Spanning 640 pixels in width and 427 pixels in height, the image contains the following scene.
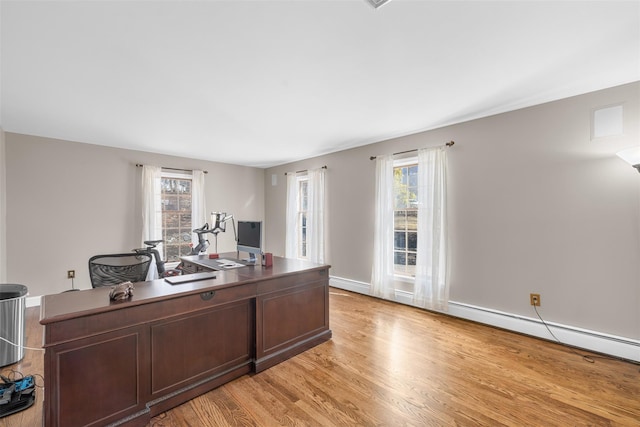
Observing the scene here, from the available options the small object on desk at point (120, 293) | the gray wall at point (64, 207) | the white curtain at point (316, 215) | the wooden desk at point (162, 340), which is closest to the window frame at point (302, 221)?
the white curtain at point (316, 215)

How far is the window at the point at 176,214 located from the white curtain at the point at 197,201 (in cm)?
11

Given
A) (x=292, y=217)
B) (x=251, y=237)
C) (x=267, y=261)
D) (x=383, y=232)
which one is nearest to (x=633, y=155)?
(x=383, y=232)

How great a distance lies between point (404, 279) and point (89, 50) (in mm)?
4083

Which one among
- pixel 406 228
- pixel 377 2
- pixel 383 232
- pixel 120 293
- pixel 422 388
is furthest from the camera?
pixel 383 232

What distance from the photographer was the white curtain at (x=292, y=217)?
561cm

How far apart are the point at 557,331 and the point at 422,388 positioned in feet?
5.72

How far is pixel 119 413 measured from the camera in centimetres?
159

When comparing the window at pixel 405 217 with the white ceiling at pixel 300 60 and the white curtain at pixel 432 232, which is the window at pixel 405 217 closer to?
the white curtain at pixel 432 232

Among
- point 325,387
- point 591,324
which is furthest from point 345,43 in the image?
point 591,324

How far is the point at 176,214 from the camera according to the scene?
17.2ft

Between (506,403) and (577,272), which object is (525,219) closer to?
(577,272)

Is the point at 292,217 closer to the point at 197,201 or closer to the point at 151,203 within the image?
the point at 197,201

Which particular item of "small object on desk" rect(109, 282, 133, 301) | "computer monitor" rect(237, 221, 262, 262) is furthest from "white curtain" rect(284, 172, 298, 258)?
"small object on desk" rect(109, 282, 133, 301)

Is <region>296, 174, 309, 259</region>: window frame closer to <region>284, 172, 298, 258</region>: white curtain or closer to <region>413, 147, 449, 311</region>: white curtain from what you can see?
<region>284, 172, 298, 258</region>: white curtain
